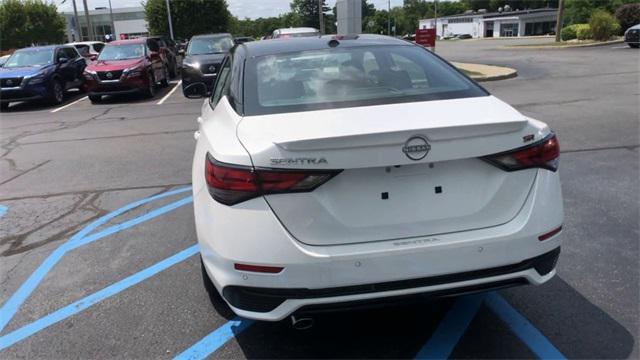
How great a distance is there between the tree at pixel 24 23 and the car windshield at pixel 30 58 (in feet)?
104

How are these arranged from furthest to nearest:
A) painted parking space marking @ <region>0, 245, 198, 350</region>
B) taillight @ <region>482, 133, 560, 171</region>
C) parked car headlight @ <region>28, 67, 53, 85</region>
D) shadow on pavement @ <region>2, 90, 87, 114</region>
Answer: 1. shadow on pavement @ <region>2, 90, 87, 114</region>
2. parked car headlight @ <region>28, 67, 53, 85</region>
3. painted parking space marking @ <region>0, 245, 198, 350</region>
4. taillight @ <region>482, 133, 560, 171</region>

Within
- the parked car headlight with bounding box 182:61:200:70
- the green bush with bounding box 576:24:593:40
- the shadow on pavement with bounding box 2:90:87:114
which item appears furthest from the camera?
the green bush with bounding box 576:24:593:40

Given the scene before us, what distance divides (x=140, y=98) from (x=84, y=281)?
13.4 metres

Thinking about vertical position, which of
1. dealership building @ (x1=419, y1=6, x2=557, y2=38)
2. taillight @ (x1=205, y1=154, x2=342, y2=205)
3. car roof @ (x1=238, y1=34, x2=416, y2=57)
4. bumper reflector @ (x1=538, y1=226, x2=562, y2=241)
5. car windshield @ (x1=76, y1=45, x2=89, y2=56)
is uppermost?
car roof @ (x1=238, y1=34, x2=416, y2=57)

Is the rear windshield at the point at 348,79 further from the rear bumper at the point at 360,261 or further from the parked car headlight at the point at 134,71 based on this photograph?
the parked car headlight at the point at 134,71

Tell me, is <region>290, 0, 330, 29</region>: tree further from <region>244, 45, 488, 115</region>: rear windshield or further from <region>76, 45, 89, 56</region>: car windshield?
<region>244, 45, 488, 115</region>: rear windshield

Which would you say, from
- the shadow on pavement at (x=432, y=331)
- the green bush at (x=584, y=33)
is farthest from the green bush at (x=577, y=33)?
the shadow on pavement at (x=432, y=331)

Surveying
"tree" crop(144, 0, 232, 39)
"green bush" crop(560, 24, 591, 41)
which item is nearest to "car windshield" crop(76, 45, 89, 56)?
"tree" crop(144, 0, 232, 39)

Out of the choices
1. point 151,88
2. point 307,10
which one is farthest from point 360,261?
point 307,10

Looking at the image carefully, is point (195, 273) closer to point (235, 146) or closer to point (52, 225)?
point (235, 146)

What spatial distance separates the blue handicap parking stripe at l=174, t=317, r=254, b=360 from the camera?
300 cm

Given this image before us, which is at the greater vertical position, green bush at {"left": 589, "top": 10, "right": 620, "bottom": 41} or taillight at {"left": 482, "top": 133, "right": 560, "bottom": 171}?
taillight at {"left": 482, "top": 133, "right": 560, "bottom": 171}

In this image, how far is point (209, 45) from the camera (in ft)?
54.2

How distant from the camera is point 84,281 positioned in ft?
13.0
